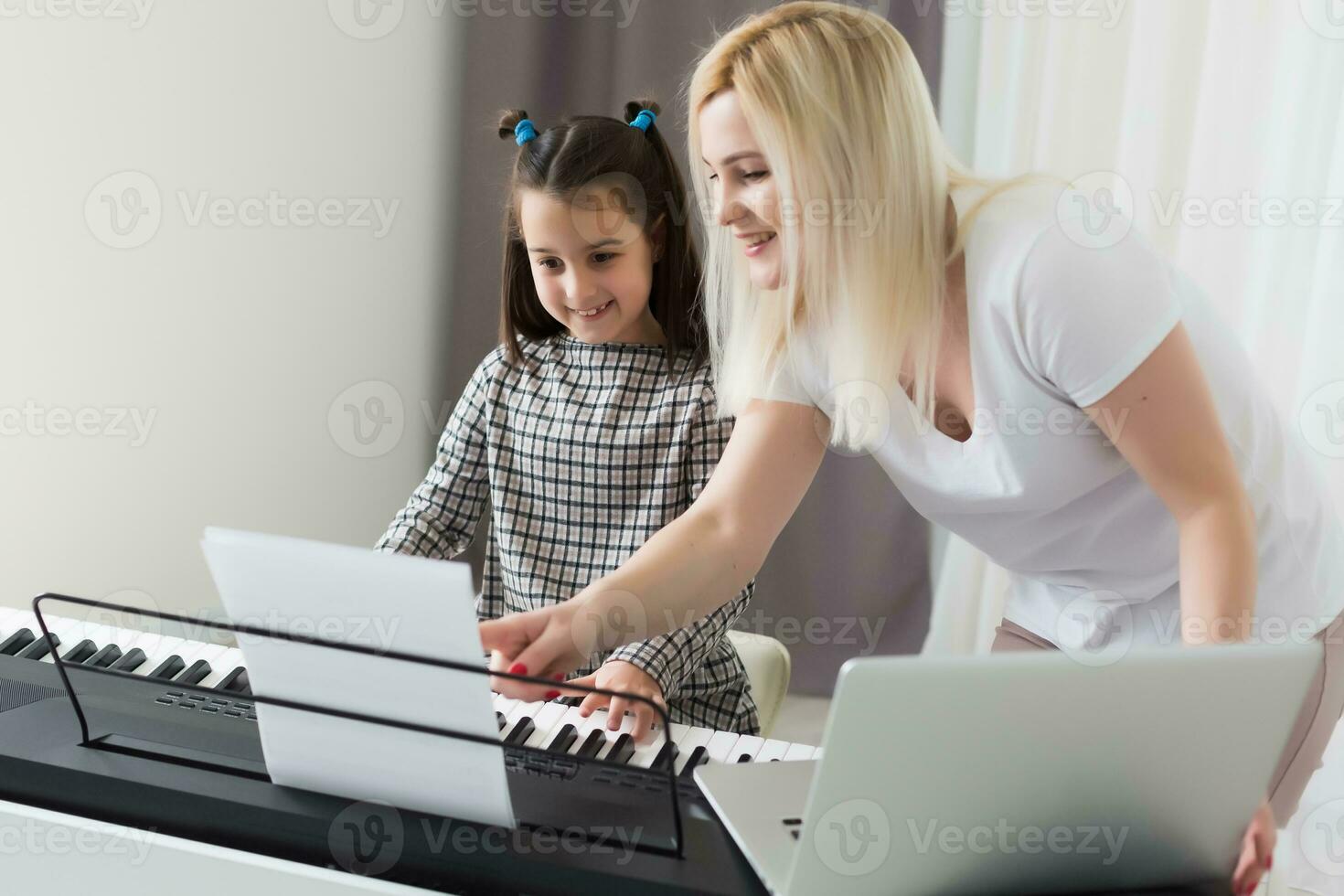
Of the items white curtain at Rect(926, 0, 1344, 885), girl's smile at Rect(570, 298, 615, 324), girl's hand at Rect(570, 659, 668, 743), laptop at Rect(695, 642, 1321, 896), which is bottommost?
girl's hand at Rect(570, 659, 668, 743)

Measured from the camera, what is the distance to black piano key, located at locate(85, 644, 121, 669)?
3.68 ft

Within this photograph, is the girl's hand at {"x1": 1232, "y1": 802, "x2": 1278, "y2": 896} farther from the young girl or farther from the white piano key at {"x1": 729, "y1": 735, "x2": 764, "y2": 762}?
the young girl

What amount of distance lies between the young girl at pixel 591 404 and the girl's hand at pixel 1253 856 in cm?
74

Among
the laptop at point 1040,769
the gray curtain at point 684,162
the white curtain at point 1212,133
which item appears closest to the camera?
the laptop at point 1040,769

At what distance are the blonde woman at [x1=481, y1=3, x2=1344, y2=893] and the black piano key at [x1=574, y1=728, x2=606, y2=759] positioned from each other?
7 cm

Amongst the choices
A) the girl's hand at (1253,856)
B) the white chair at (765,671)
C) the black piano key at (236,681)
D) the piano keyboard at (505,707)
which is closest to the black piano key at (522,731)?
the piano keyboard at (505,707)

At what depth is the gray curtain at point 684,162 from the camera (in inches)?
104

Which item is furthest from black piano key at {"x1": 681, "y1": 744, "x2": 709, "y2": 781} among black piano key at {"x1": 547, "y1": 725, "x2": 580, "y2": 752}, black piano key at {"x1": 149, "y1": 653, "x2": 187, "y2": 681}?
black piano key at {"x1": 149, "y1": 653, "x2": 187, "y2": 681}

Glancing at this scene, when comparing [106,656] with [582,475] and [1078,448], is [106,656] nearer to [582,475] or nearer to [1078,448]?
[582,475]

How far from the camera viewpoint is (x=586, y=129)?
1507mm

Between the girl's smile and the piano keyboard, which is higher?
the girl's smile

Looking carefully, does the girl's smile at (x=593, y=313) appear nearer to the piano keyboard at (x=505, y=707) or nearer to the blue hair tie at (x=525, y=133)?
the blue hair tie at (x=525, y=133)

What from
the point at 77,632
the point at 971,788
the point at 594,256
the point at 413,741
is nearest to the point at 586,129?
the point at 594,256

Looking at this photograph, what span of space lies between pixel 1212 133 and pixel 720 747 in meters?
1.78
